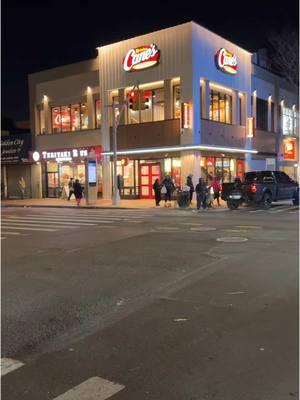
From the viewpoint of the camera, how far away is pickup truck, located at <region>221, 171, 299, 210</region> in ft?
76.9

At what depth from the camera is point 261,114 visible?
38.2 metres

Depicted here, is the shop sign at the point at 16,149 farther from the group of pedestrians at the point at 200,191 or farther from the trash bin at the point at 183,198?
the trash bin at the point at 183,198

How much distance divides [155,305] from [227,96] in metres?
28.4

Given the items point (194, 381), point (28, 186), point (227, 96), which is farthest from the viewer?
point (28, 186)

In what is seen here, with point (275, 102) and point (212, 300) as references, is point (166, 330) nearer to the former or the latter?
point (212, 300)

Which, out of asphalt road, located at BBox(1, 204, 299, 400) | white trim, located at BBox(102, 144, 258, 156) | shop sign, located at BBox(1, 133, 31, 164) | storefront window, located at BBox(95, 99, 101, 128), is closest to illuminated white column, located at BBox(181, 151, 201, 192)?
white trim, located at BBox(102, 144, 258, 156)

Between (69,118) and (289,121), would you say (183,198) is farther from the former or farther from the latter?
(289,121)

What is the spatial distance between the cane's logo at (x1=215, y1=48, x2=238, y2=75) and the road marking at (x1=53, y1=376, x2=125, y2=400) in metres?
28.8

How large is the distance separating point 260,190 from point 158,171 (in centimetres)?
927

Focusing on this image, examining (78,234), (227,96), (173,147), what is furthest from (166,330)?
(227,96)

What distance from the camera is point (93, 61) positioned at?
114 ft

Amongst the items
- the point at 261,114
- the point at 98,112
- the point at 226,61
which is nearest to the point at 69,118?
the point at 98,112

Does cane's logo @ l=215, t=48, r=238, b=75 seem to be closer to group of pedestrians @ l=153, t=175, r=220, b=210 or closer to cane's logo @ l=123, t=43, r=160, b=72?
cane's logo @ l=123, t=43, r=160, b=72

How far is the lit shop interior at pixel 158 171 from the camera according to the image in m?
30.4
